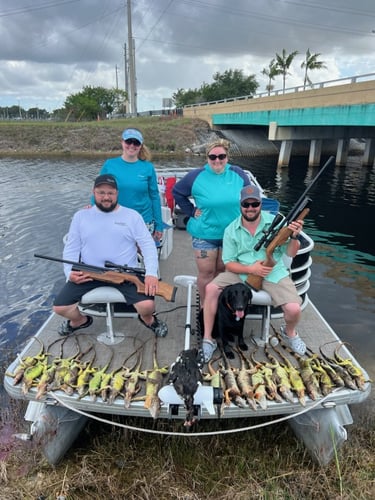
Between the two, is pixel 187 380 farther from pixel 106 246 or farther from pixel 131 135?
pixel 131 135

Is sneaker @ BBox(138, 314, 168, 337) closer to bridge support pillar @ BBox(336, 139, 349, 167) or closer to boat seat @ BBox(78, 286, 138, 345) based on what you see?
boat seat @ BBox(78, 286, 138, 345)

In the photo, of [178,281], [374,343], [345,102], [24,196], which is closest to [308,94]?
[345,102]

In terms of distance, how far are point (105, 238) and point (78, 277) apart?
51cm

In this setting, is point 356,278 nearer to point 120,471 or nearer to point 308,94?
point 120,471

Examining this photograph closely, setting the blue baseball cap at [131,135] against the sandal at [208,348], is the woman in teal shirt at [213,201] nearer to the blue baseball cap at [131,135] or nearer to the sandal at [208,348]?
the sandal at [208,348]

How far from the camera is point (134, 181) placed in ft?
16.2

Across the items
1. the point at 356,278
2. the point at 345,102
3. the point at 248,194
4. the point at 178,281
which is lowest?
the point at 356,278

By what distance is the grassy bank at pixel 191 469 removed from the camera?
11.6ft

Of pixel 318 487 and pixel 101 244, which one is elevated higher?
pixel 101 244

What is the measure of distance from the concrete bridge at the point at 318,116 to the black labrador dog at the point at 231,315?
17.6 meters

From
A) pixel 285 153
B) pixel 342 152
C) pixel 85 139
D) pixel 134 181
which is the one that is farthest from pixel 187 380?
pixel 85 139

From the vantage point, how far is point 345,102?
20.8 meters

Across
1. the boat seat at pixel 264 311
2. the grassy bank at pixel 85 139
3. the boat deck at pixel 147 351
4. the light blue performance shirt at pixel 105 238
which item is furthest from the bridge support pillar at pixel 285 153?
the light blue performance shirt at pixel 105 238

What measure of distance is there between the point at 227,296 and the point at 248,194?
1.07m
